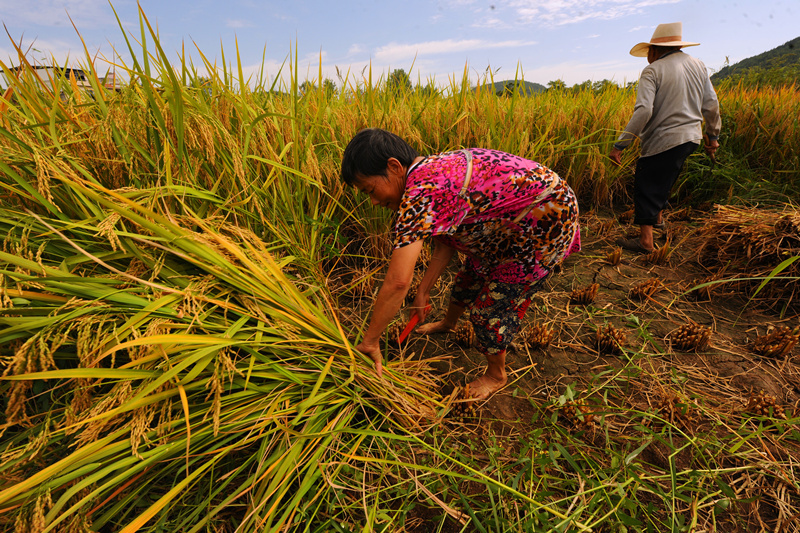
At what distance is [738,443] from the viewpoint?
1333 millimetres

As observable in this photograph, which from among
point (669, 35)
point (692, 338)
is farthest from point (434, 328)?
point (669, 35)

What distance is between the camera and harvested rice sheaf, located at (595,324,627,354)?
1.85 m

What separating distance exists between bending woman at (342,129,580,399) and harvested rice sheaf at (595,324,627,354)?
544 mm

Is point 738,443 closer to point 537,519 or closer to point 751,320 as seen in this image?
point 537,519

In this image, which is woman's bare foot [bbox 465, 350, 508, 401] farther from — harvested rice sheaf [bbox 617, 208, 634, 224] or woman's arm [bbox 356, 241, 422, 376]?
harvested rice sheaf [bbox 617, 208, 634, 224]

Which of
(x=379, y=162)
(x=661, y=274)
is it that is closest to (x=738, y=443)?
(x=661, y=274)

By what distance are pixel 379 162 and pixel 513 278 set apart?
2.55 feet

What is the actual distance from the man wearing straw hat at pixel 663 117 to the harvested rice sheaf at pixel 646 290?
732 millimetres

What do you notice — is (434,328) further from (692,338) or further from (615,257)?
(615,257)

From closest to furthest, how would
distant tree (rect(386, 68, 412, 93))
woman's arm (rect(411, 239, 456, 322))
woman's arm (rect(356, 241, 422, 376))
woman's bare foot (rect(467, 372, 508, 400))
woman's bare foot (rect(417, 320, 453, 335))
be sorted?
woman's arm (rect(356, 241, 422, 376)), woman's bare foot (rect(467, 372, 508, 400)), woman's arm (rect(411, 239, 456, 322)), woman's bare foot (rect(417, 320, 453, 335)), distant tree (rect(386, 68, 412, 93))

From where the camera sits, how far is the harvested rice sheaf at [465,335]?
6.36 ft

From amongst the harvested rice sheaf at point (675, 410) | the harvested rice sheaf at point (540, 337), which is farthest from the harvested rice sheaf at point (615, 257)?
the harvested rice sheaf at point (675, 410)

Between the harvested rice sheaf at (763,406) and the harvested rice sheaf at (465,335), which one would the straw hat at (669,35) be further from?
the harvested rice sheaf at (465,335)

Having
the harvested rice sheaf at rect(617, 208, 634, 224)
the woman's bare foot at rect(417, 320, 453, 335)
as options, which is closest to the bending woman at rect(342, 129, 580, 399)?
the woman's bare foot at rect(417, 320, 453, 335)
